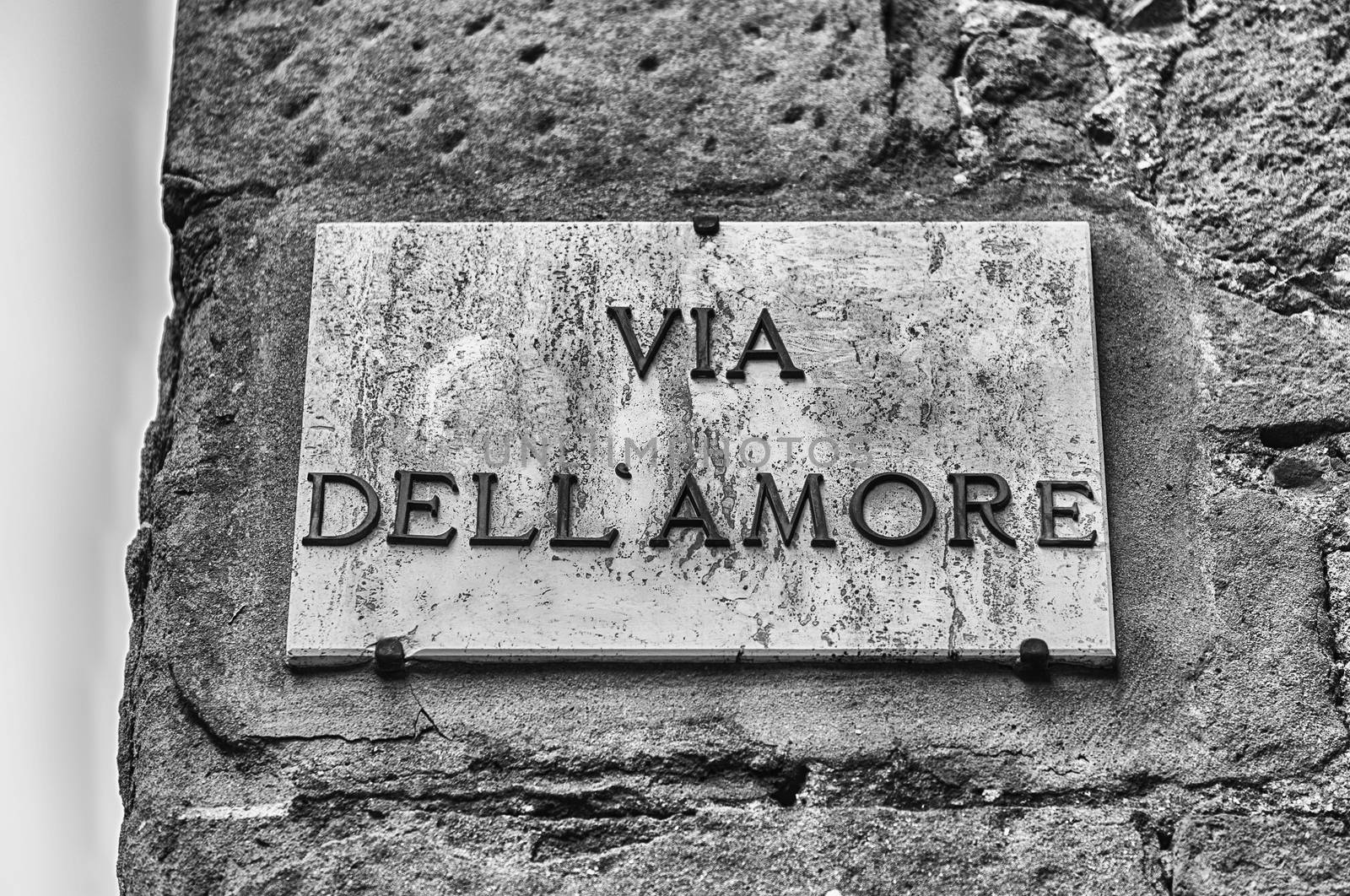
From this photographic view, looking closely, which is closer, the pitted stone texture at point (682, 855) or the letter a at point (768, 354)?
the pitted stone texture at point (682, 855)

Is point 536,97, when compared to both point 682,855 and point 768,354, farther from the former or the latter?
point 682,855

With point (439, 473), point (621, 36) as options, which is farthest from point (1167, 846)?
point (621, 36)

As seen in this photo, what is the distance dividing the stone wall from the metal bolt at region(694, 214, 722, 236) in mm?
59

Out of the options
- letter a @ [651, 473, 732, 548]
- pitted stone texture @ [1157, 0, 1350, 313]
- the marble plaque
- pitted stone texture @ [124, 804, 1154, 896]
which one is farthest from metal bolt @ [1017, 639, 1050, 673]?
pitted stone texture @ [1157, 0, 1350, 313]

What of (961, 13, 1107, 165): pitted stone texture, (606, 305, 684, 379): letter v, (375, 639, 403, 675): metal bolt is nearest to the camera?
(375, 639, 403, 675): metal bolt

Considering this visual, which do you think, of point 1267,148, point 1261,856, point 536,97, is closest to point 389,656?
point 536,97

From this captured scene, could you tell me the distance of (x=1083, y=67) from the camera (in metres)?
1.95

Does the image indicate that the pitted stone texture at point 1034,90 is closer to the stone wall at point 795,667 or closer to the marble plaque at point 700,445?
the stone wall at point 795,667

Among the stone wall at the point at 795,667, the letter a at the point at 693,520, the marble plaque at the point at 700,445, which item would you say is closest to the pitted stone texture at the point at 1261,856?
the stone wall at the point at 795,667

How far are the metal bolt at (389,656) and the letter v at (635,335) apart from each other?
18.0 inches

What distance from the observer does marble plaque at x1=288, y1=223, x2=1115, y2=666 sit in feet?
5.46

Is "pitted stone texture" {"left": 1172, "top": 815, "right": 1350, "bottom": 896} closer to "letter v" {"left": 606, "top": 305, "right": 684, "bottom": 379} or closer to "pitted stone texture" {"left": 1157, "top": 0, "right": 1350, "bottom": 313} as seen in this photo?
"pitted stone texture" {"left": 1157, "top": 0, "right": 1350, "bottom": 313}

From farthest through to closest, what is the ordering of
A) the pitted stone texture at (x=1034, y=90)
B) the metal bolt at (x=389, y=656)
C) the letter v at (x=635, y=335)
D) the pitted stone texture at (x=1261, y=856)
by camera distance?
the pitted stone texture at (x=1034, y=90)
the letter v at (x=635, y=335)
the metal bolt at (x=389, y=656)
the pitted stone texture at (x=1261, y=856)

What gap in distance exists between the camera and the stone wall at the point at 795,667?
160 centimetres
